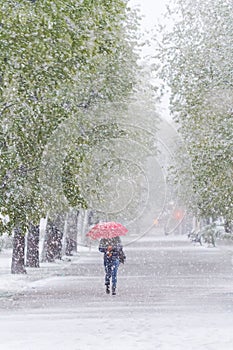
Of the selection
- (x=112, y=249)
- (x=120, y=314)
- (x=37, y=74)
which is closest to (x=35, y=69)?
(x=37, y=74)

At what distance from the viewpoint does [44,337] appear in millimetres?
13078

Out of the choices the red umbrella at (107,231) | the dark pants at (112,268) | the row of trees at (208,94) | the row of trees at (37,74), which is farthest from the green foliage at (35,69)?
the row of trees at (208,94)

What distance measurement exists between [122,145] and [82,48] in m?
26.4

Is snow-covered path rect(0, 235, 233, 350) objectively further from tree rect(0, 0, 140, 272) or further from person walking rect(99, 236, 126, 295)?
tree rect(0, 0, 140, 272)

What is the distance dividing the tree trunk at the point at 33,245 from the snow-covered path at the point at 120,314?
6.12 meters

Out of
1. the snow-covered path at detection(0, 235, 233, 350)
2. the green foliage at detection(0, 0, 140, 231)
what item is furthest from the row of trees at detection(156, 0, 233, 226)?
the green foliage at detection(0, 0, 140, 231)

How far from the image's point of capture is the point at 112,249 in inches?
854

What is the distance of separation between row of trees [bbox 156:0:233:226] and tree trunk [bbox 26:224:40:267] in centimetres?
647

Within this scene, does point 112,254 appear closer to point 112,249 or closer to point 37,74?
point 112,249

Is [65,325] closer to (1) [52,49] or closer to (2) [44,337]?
(2) [44,337]

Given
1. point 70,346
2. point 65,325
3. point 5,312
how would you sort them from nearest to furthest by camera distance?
point 70,346
point 65,325
point 5,312

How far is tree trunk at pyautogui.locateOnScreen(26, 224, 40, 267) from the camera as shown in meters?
34.5

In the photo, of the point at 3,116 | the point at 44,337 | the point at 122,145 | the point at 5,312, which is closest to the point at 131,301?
the point at 5,312

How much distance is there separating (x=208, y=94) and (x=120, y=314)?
1394 centimetres
